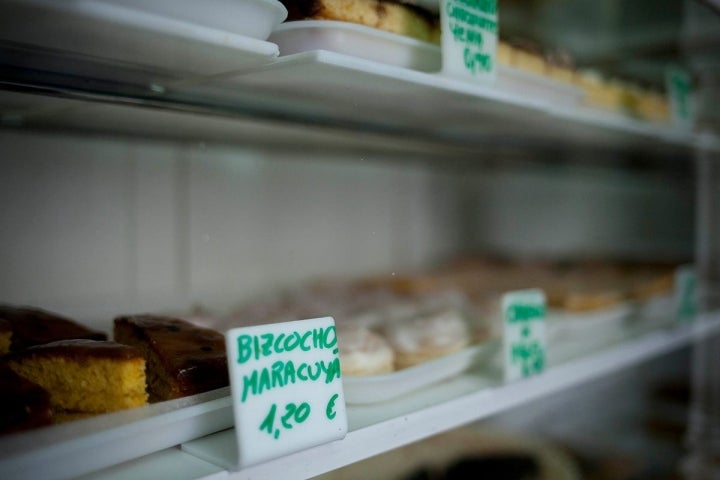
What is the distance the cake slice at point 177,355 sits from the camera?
0.78m

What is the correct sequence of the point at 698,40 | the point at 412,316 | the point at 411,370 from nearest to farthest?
the point at 411,370 → the point at 412,316 → the point at 698,40

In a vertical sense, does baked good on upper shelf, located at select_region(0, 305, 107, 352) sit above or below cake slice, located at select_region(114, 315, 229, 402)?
above

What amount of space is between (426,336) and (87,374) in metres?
0.61

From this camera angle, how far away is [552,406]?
1.94 metres

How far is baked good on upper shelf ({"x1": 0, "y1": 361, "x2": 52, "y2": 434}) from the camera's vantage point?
625mm

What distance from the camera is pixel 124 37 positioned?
27.2 inches

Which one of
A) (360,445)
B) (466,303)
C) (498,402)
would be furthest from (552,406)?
(360,445)

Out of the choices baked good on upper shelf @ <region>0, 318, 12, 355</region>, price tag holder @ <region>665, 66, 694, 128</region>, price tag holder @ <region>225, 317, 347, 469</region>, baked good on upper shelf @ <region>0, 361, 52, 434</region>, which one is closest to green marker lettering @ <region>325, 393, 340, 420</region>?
price tag holder @ <region>225, 317, 347, 469</region>

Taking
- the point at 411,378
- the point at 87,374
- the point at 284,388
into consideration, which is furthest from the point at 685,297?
the point at 87,374

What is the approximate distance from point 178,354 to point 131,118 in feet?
1.69

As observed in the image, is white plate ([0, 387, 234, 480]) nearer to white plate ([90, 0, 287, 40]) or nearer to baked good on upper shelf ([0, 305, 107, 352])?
baked good on upper shelf ([0, 305, 107, 352])

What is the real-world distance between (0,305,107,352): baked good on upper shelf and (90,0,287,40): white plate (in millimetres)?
433

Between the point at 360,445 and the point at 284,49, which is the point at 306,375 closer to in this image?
the point at 360,445

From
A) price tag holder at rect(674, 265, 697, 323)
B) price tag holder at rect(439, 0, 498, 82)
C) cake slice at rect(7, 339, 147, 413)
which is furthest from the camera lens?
price tag holder at rect(674, 265, 697, 323)
